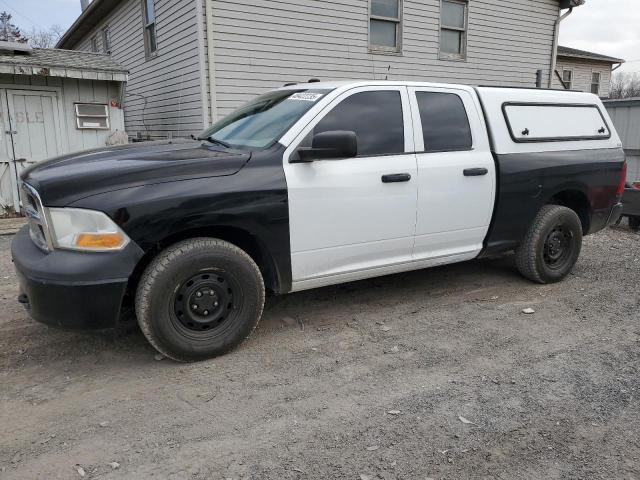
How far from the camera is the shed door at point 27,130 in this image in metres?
8.87

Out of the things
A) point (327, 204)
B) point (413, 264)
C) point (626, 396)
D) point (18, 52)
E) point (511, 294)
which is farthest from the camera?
point (18, 52)

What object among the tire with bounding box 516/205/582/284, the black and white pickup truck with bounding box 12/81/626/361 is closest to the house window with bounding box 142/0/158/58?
the black and white pickup truck with bounding box 12/81/626/361

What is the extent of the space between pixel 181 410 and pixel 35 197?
1642 millimetres

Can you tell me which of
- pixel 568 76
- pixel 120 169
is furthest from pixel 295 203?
pixel 568 76

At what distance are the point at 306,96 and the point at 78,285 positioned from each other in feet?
7.32

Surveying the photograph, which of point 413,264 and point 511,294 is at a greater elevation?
point 413,264

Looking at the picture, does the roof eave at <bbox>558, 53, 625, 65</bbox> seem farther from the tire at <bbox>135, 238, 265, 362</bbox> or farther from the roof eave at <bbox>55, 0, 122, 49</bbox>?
the tire at <bbox>135, 238, 265, 362</bbox>

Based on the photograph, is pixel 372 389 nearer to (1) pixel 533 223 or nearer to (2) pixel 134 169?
(2) pixel 134 169

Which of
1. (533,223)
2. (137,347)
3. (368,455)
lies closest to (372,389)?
(368,455)

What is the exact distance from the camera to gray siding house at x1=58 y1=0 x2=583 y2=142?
9.88 metres

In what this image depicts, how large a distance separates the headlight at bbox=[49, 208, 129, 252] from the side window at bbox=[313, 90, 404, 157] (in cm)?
170

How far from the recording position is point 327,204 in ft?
12.6

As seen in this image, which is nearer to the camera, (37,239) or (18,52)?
(37,239)

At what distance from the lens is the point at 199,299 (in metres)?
3.49
